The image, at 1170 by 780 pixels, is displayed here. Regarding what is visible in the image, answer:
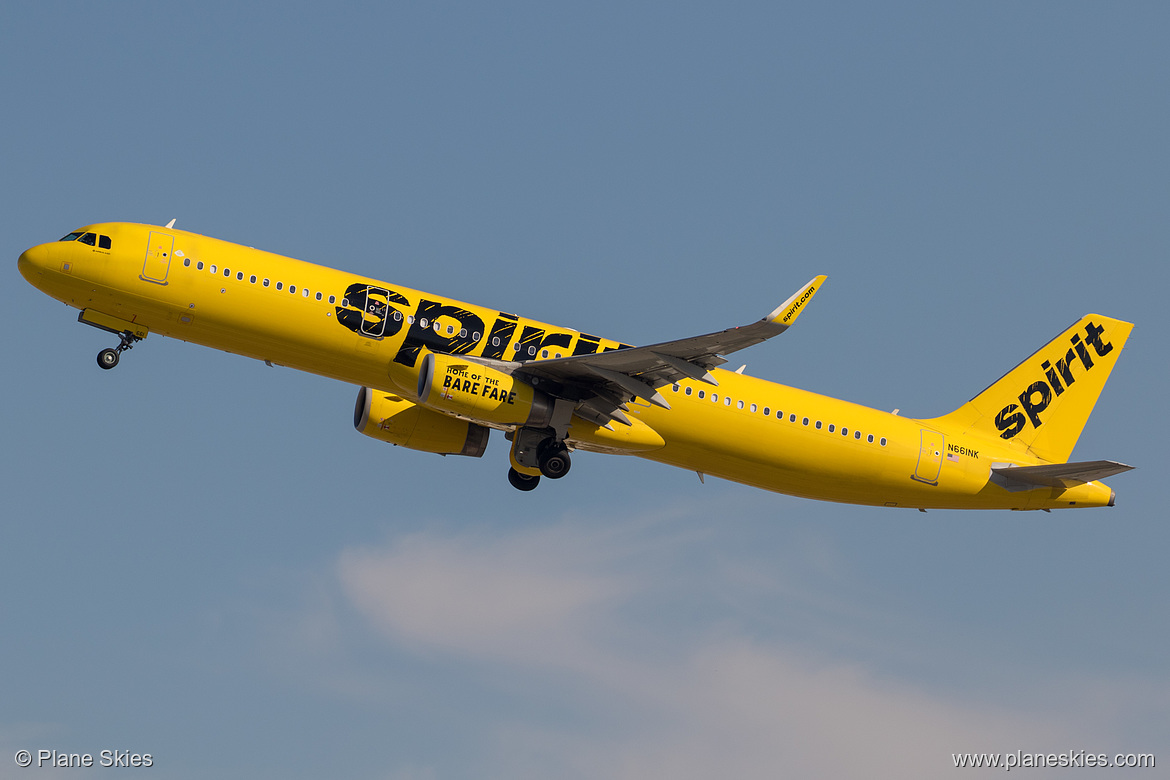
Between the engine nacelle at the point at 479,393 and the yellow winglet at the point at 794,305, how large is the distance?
8.12 meters

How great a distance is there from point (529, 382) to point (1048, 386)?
19.3m

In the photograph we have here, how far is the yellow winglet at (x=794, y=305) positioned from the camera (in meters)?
31.3

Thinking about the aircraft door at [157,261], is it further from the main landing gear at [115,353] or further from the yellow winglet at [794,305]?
the yellow winglet at [794,305]

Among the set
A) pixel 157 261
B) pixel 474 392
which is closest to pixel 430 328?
pixel 474 392

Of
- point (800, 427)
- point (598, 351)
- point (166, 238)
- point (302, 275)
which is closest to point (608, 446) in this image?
point (598, 351)

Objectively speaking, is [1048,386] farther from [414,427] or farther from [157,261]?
[157,261]

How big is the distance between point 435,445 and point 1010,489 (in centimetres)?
1852

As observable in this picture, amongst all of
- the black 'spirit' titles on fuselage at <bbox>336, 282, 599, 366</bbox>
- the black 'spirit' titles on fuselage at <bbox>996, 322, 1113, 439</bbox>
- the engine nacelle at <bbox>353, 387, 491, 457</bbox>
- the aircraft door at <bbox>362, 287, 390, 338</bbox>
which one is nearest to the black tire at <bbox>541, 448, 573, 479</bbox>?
the black 'spirit' titles on fuselage at <bbox>336, 282, 599, 366</bbox>

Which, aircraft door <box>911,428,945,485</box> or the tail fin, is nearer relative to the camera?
aircraft door <box>911,428,945,485</box>

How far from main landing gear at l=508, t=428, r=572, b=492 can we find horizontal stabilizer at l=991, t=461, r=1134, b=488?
14362 millimetres

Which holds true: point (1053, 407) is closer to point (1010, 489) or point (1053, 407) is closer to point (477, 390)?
point (1010, 489)

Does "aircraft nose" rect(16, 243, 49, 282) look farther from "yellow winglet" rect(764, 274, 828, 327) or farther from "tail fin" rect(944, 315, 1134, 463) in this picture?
"tail fin" rect(944, 315, 1134, 463)

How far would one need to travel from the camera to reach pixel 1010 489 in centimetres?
4181

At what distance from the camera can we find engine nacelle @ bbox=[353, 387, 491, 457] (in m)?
41.1
